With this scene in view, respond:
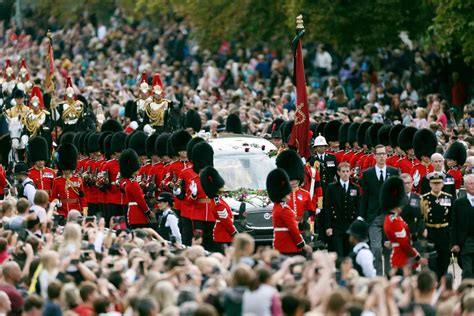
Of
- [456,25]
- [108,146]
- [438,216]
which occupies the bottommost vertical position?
[438,216]

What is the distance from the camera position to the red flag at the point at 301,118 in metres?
24.0

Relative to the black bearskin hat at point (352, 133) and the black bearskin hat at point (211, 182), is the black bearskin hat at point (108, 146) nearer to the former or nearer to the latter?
the black bearskin hat at point (352, 133)

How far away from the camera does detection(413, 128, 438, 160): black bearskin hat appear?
23.4 m

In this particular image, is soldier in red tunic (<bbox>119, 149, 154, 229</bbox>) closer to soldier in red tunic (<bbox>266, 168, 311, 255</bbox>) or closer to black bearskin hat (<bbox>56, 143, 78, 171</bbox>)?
black bearskin hat (<bbox>56, 143, 78, 171</bbox>)

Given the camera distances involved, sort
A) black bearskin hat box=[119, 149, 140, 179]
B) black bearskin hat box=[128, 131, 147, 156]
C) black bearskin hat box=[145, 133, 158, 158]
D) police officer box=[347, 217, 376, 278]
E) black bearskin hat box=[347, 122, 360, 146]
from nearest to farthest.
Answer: police officer box=[347, 217, 376, 278] → black bearskin hat box=[119, 149, 140, 179] → black bearskin hat box=[145, 133, 158, 158] → black bearskin hat box=[347, 122, 360, 146] → black bearskin hat box=[128, 131, 147, 156]

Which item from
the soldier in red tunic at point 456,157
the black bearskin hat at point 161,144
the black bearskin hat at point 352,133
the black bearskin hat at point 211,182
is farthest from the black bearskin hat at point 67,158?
the soldier in red tunic at point 456,157

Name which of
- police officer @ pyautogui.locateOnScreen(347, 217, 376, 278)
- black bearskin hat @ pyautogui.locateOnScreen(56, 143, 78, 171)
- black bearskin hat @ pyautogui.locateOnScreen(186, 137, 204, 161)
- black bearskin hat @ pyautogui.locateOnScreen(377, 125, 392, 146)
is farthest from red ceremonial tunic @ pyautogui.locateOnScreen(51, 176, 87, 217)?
police officer @ pyautogui.locateOnScreen(347, 217, 376, 278)

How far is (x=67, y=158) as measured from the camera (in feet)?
82.3

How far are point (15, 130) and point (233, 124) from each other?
3630 millimetres

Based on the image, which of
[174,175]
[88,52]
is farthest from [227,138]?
[88,52]

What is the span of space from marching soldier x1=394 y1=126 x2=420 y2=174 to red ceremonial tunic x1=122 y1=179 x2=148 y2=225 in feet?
10.7

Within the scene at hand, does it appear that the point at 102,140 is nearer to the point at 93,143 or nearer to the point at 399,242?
the point at 93,143

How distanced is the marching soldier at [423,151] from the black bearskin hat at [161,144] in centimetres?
367

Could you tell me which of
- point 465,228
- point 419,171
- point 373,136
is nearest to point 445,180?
point 419,171
